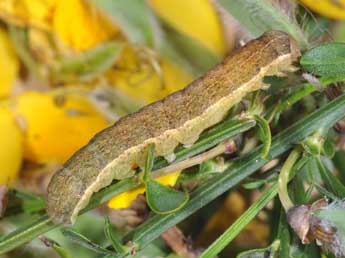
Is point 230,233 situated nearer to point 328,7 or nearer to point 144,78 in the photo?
point 328,7

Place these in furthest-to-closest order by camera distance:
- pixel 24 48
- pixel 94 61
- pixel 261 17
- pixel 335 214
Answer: pixel 24 48, pixel 94 61, pixel 261 17, pixel 335 214

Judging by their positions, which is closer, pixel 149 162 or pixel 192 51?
pixel 149 162

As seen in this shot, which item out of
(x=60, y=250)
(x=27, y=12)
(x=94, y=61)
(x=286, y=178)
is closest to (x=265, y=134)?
(x=286, y=178)

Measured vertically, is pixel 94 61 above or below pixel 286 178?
above

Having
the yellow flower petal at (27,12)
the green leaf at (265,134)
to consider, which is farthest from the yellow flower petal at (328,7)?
the yellow flower petal at (27,12)

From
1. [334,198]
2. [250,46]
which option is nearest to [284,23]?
[250,46]

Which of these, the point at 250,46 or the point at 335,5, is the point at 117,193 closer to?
the point at 250,46

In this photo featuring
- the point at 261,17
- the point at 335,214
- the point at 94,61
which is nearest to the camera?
the point at 335,214
